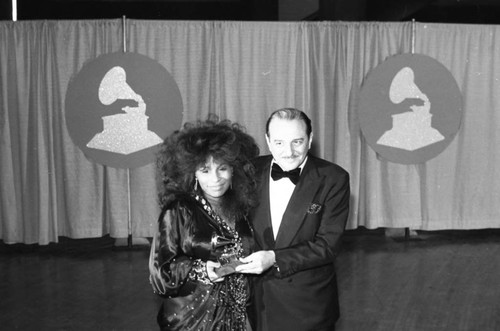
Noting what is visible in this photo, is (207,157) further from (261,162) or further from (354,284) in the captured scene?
(354,284)

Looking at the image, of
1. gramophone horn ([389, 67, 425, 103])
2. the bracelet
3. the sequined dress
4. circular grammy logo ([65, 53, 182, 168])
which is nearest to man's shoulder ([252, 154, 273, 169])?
the sequined dress

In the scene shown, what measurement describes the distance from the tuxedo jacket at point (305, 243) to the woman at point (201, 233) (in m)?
0.16

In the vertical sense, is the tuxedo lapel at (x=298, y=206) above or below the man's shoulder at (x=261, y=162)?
below

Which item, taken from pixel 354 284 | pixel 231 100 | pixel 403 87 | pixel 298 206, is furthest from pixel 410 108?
pixel 298 206

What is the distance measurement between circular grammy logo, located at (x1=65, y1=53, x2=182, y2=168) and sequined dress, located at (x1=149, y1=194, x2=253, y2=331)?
334 cm

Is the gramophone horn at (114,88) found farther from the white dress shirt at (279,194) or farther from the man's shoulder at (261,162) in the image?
the white dress shirt at (279,194)

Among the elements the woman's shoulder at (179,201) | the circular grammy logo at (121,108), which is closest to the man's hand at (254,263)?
the woman's shoulder at (179,201)

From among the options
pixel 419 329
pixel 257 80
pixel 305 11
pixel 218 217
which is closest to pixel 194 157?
pixel 218 217

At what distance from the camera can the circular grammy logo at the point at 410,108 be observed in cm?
532

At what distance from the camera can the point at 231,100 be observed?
17.2ft

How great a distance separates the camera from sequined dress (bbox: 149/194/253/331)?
5.92ft

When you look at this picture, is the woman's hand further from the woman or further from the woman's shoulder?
the woman's shoulder

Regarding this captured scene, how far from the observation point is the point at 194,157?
184 cm

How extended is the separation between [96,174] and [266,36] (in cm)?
191
